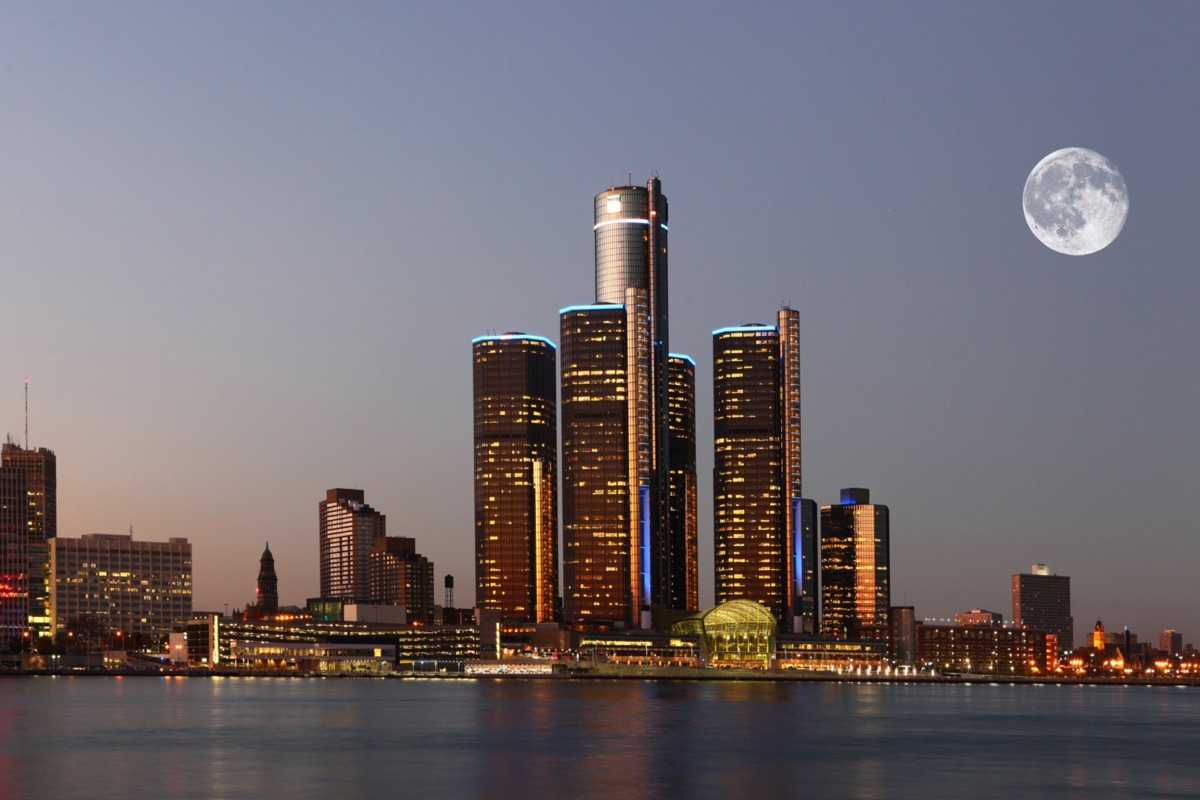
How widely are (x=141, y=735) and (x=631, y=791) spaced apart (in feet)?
199

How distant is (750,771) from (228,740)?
157ft

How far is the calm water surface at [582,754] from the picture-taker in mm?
97812

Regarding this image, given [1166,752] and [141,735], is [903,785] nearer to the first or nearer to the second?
[1166,752]

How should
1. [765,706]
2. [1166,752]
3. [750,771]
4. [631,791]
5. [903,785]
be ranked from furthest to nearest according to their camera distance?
[765,706] < [1166,752] < [750,771] < [903,785] < [631,791]

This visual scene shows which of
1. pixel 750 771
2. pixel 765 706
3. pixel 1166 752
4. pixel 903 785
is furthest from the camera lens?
pixel 765 706

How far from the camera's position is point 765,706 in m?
199

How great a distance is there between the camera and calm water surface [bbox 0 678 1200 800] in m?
97.8

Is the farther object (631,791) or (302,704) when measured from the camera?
(302,704)

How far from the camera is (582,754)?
388 feet

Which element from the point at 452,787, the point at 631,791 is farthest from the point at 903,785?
the point at 452,787

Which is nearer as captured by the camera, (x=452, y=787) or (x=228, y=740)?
(x=452, y=787)

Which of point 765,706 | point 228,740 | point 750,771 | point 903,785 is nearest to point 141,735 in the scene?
point 228,740

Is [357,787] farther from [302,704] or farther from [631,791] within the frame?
[302,704]

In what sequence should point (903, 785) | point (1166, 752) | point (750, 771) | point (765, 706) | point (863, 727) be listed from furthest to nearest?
point (765, 706)
point (863, 727)
point (1166, 752)
point (750, 771)
point (903, 785)
